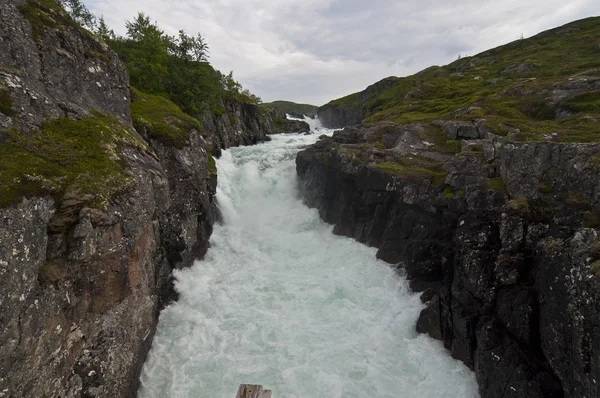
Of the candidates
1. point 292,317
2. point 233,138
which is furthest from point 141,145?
point 233,138

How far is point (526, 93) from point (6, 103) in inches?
2060

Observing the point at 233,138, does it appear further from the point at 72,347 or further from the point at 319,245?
the point at 72,347

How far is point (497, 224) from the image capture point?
16.1 meters

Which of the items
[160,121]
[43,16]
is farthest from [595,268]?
[43,16]

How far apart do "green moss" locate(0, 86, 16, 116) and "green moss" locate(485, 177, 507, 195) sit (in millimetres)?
23501

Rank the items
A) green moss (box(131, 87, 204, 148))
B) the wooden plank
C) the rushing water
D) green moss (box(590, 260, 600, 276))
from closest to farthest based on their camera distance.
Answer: the wooden plank < green moss (box(590, 260, 600, 276)) < the rushing water < green moss (box(131, 87, 204, 148))

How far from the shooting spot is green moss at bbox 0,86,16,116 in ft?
38.7

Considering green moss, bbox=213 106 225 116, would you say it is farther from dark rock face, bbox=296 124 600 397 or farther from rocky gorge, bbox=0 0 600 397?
dark rock face, bbox=296 124 600 397

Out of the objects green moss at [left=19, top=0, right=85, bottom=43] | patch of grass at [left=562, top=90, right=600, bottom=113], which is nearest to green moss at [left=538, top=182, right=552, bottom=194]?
patch of grass at [left=562, top=90, right=600, bottom=113]

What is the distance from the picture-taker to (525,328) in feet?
41.8

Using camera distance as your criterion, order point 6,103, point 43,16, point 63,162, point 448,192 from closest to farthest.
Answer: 1. point 6,103
2. point 63,162
3. point 43,16
4. point 448,192

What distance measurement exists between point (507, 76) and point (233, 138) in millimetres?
56550

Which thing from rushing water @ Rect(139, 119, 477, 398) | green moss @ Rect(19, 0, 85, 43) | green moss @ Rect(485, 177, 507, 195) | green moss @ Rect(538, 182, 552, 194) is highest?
green moss @ Rect(19, 0, 85, 43)

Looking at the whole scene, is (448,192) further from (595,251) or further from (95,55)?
(95,55)
